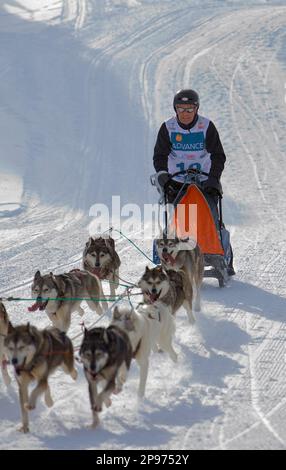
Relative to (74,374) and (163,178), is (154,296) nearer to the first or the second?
(74,374)

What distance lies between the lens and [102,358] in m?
4.98

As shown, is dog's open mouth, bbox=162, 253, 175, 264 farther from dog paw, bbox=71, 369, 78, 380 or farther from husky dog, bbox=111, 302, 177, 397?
dog paw, bbox=71, 369, 78, 380

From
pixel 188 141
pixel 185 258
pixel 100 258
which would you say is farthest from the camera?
pixel 188 141

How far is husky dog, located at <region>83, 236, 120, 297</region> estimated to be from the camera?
25.7 feet

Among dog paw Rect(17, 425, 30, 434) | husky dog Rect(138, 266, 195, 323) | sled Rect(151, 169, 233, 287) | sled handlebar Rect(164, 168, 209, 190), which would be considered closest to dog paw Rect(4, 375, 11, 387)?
dog paw Rect(17, 425, 30, 434)

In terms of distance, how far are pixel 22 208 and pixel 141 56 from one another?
333 inches

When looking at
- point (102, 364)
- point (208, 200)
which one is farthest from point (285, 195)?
point (102, 364)

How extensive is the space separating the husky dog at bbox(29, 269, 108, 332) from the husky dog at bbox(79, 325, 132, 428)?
1404mm

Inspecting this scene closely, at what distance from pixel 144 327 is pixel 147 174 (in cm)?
919

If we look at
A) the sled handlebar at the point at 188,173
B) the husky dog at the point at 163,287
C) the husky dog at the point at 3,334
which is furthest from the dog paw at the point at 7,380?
the sled handlebar at the point at 188,173

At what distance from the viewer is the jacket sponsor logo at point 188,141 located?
27.9 ft

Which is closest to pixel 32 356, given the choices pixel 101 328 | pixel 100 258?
pixel 101 328

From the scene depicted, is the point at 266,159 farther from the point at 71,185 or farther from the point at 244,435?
the point at 244,435

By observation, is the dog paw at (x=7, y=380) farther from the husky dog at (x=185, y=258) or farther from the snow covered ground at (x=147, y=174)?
the husky dog at (x=185, y=258)
